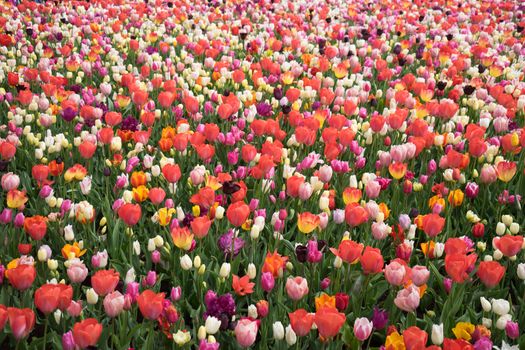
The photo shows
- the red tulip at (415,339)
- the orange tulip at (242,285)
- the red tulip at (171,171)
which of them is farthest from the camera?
the red tulip at (171,171)

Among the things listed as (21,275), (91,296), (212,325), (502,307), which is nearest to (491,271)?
(502,307)

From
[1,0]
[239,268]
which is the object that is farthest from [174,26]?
[239,268]

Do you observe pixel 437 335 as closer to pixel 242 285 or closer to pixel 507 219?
pixel 242 285

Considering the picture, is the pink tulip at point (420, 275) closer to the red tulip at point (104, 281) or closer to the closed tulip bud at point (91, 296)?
the red tulip at point (104, 281)

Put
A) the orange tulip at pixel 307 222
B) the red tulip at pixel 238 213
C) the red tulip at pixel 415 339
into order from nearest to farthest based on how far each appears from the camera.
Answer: the red tulip at pixel 415 339 < the red tulip at pixel 238 213 < the orange tulip at pixel 307 222

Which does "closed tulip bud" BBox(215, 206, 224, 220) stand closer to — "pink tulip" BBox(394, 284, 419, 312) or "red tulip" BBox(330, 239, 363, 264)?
"red tulip" BBox(330, 239, 363, 264)

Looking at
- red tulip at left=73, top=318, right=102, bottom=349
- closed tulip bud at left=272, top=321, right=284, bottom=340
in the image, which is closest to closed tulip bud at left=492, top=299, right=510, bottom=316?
closed tulip bud at left=272, top=321, right=284, bottom=340

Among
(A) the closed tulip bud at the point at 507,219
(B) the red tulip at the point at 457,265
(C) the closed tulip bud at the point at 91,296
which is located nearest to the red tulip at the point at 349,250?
(B) the red tulip at the point at 457,265

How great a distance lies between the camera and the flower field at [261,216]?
2.28m

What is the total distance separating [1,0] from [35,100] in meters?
6.03

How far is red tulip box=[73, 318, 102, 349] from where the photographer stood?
1.89 metres

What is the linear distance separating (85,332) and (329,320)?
2.54ft

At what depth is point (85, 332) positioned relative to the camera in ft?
6.17

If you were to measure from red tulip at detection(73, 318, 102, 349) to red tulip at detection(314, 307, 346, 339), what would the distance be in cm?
71
